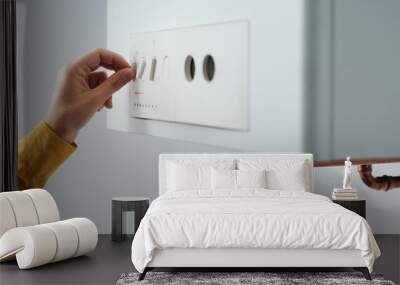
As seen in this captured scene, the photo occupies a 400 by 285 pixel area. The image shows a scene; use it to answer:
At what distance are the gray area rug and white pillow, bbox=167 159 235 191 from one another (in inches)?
55.3

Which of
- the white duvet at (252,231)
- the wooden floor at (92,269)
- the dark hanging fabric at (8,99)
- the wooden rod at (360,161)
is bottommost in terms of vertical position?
the wooden floor at (92,269)

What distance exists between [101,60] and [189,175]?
168cm

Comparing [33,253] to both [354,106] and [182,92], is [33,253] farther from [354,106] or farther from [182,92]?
[354,106]

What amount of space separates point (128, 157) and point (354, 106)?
7.75 ft

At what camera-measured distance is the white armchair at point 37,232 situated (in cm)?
565

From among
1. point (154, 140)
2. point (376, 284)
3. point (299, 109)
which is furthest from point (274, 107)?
point (376, 284)

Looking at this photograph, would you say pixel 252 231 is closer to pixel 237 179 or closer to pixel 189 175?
pixel 237 179

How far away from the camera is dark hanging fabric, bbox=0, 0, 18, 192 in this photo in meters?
7.12

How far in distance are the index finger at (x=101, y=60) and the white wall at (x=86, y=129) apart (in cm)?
8

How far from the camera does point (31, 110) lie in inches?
302

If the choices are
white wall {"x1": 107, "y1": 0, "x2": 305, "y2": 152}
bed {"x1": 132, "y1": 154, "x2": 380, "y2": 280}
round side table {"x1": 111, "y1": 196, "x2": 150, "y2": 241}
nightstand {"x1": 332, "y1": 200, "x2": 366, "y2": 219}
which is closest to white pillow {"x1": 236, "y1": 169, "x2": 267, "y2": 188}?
white wall {"x1": 107, "y1": 0, "x2": 305, "y2": 152}

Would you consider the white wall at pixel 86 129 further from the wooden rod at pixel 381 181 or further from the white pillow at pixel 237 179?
the wooden rod at pixel 381 181

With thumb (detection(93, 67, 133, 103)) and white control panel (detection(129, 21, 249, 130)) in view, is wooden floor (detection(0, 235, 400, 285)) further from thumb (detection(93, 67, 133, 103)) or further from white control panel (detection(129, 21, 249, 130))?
thumb (detection(93, 67, 133, 103))

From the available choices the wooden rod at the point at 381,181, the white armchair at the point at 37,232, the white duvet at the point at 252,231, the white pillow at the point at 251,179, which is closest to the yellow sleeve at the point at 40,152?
the white armchair at the point at 37,232
